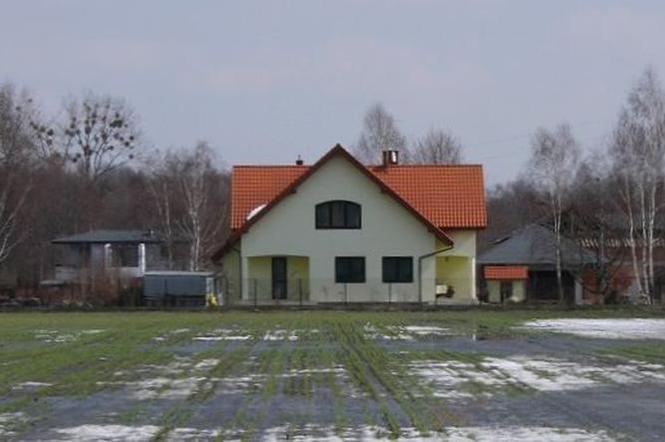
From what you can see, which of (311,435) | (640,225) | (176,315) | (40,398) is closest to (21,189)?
(176,315)

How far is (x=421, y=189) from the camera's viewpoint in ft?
200

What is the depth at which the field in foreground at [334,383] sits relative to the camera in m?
14.3

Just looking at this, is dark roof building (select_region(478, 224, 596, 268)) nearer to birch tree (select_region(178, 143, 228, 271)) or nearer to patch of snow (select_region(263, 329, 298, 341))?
birch tree (select_region(178, 143, 228, 271))

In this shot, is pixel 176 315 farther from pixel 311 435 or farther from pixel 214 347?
pixel 311 435

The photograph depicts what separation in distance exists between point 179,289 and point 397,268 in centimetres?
979

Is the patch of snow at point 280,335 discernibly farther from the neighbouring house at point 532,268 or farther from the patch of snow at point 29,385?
the neighbouring house at point 532,268

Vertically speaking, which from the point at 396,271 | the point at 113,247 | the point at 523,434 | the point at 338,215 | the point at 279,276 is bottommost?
the point at 523,434

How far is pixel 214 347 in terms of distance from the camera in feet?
92.0

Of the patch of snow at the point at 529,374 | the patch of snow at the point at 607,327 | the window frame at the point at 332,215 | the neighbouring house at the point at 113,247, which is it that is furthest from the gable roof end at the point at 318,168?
the patch of snow at the point at 529,374

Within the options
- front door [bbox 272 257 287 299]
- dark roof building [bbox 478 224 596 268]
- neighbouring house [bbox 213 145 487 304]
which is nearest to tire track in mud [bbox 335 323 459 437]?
neighbouring house [bbox 213 145 487 304]

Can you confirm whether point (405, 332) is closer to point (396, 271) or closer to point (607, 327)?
point (607, 327)

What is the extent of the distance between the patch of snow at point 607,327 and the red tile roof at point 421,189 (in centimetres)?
1832

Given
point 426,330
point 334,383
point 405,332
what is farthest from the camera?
point 426,330

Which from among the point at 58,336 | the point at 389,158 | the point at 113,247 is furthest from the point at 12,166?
the point at 58,336
